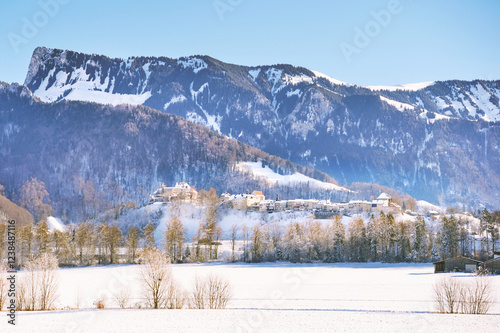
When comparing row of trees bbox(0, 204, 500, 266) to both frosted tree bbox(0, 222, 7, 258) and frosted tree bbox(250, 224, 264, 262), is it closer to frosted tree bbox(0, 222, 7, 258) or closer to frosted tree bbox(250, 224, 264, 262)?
frosted tree bbox(250, 224, 264, 262)

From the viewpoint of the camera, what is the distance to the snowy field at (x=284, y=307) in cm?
4119

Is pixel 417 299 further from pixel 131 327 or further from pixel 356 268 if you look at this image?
pixel 356 268

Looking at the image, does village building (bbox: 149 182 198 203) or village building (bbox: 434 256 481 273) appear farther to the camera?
village building (bbox: 149 182 198 203)

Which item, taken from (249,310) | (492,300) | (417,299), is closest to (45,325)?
(249,310)

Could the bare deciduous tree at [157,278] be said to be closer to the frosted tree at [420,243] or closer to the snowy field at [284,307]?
the snowy field at [284,307]

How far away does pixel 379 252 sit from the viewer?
108m

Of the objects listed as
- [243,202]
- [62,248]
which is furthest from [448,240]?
[62,248]

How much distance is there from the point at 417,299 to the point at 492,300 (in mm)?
7750

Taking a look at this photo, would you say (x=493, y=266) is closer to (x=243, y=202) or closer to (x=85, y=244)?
(x=85, y=244)

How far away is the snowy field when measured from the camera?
4119 cm

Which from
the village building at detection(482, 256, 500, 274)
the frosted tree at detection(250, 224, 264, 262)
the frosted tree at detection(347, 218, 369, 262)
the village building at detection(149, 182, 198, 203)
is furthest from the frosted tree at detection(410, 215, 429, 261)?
the village building at detection(149, 182, 198, 203)

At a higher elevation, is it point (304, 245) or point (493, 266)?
point (304, 245)

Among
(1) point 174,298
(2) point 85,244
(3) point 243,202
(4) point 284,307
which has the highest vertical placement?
(3) point 243,202

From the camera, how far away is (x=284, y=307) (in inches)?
2056
